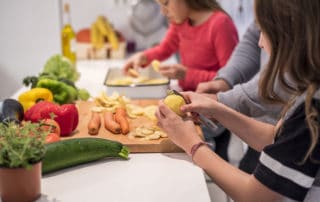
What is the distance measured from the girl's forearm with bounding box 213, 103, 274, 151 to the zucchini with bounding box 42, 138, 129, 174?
0.89 ft

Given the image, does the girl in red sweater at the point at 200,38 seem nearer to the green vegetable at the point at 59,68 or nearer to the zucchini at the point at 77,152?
the green vegetable at the point at 59,68

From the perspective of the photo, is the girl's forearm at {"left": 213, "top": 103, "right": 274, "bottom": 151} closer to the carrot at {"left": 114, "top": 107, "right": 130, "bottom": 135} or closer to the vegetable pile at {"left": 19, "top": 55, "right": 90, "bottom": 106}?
the carrot at {"left": 114, "top": 107, "right": 130, "bottom": 135}

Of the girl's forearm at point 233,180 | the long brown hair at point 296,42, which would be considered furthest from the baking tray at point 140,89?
the long brown hair at point 296,42

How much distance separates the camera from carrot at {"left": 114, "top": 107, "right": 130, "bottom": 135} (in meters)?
1.19

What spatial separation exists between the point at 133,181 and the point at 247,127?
0.36 metres

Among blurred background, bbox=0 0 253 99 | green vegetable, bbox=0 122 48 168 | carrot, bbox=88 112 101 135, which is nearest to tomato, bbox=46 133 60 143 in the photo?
carrot, bbox=88 112 101 135

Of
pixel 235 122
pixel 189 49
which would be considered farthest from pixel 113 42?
pixel 235 122

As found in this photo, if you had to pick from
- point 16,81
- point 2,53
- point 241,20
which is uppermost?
point 241,20

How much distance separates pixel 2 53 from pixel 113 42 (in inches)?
28.7

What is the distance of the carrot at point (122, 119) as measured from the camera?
3.89 feet

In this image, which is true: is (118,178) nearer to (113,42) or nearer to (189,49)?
(189,49)

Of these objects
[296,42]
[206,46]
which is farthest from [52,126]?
[206,46]

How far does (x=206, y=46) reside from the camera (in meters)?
1.82

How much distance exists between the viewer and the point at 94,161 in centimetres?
105
